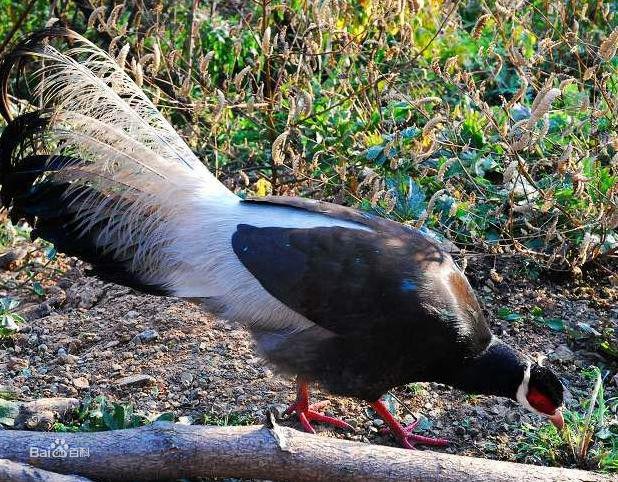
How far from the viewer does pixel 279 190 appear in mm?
6121

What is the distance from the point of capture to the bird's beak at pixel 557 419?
432cm

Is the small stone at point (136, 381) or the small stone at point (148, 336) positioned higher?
the small stone at point (148, 336)

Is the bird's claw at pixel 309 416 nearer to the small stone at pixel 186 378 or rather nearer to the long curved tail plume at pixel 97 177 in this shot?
the small stone at pixel 186 378

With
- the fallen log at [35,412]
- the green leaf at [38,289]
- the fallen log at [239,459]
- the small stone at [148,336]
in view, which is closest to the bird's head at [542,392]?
the fallen log at [239,459]

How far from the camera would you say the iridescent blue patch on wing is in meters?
4.18

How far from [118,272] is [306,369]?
1093 millimetres

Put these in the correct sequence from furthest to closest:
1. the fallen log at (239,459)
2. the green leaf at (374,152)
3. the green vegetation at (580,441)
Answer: the green leaf at (374,152), the green vegetation at (580,441), the fallen log at (239,459)

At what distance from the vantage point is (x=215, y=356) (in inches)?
198

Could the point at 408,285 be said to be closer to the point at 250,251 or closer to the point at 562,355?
the point at 250,251

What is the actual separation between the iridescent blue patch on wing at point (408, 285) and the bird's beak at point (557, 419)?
0.90m

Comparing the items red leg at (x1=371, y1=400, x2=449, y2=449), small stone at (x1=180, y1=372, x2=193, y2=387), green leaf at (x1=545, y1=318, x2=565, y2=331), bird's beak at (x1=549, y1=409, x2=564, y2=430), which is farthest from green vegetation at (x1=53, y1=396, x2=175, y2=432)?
green leaf at (x1=545, y1=318, x2=565, y2=331)

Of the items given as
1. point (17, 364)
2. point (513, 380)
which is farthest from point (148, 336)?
point (513, 380)

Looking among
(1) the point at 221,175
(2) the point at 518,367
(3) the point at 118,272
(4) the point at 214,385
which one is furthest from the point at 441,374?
(1) the point at 221,175

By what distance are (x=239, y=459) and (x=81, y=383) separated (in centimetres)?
140
